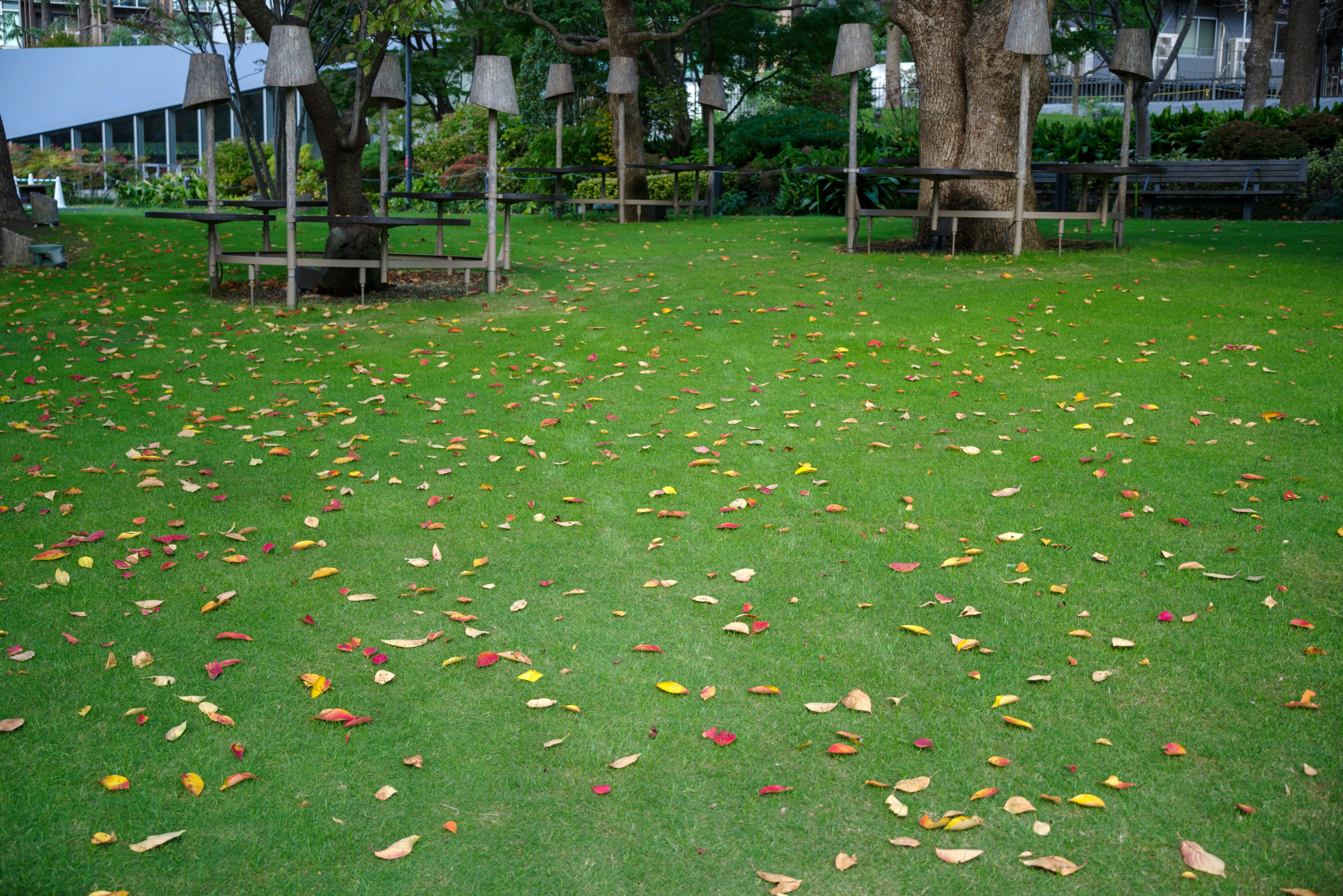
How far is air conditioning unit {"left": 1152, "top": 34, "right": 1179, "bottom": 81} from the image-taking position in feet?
125

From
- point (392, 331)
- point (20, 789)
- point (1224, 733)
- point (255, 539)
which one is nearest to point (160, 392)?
point (392, 331)

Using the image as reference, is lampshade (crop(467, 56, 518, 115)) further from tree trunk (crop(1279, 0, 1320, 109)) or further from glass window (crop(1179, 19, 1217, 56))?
glass window (crop(1179, 19, 1217, 56))

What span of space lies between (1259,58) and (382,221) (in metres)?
23.6

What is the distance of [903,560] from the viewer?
15.0ft

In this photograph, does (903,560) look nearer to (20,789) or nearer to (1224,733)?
(1224,733)

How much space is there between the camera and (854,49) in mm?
12648

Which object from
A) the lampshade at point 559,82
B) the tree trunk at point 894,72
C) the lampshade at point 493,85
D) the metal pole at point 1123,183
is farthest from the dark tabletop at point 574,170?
the tree trunk at point 894,72

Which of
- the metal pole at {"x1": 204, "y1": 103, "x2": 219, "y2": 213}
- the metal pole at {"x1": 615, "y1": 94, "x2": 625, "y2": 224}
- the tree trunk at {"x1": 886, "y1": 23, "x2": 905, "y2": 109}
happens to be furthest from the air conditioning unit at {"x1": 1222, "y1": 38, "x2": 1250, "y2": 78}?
the metal pole at {"x1": 204, "y1": 103, "x2": 219, "y2": 213}

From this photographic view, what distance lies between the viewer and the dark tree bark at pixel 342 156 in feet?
34.7

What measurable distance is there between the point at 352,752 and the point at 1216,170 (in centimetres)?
1812

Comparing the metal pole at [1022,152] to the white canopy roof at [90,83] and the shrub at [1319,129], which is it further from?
the white canopy roof at [90,83]

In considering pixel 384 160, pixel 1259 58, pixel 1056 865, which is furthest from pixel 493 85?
pixel 1259 58

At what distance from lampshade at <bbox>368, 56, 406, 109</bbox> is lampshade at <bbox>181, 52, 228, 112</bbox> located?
59.2 inches

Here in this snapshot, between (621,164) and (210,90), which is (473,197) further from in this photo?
(621,164)
